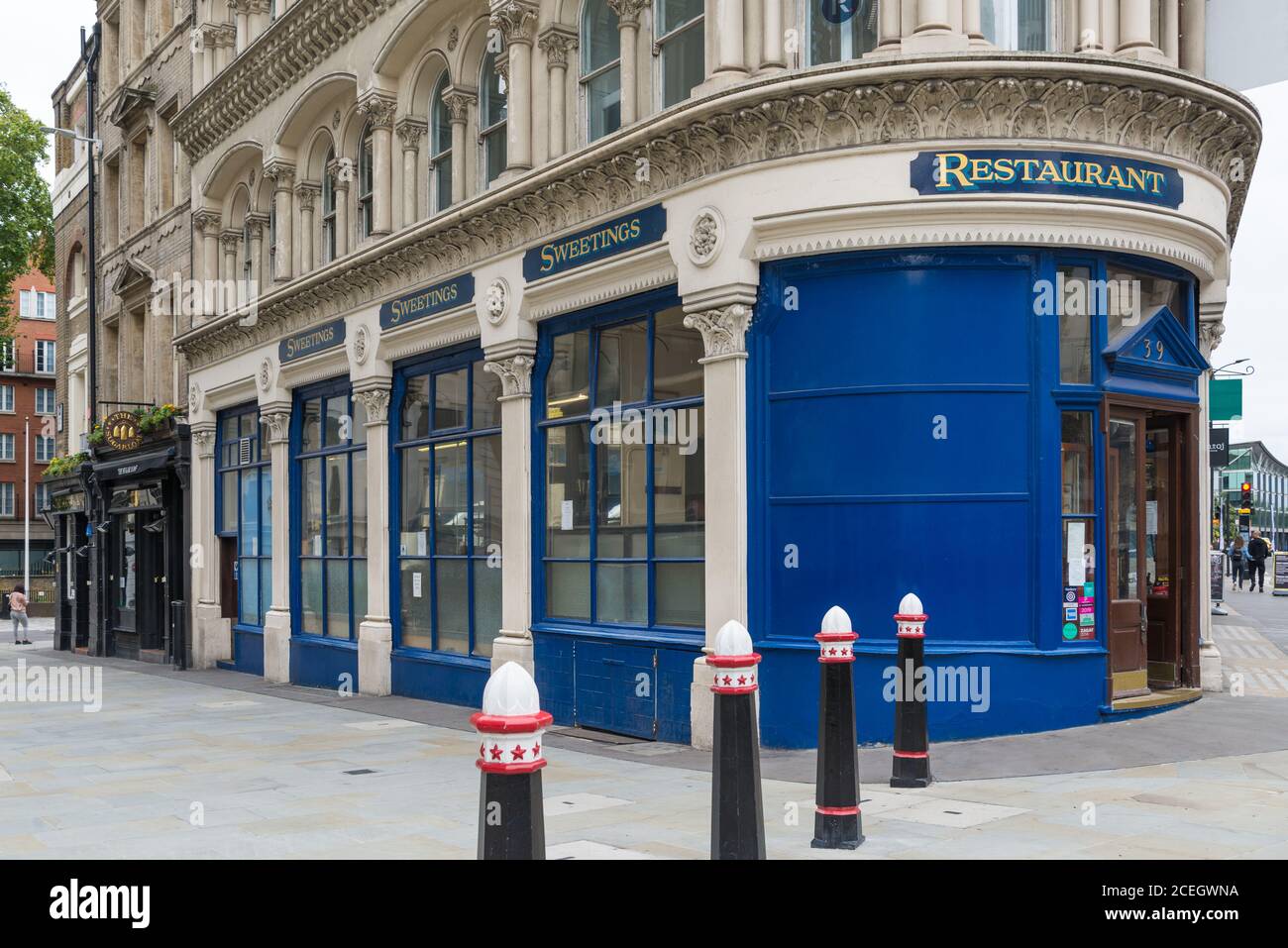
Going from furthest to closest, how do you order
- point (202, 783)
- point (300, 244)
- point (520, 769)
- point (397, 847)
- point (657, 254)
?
point (300, 244)
point (657, 254)
point (202, 783)
point (397, 847)
point (520, 769)

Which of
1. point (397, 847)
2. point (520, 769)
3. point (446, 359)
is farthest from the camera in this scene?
point (446, 359)

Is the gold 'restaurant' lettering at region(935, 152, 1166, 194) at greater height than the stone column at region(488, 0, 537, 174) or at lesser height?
lesser

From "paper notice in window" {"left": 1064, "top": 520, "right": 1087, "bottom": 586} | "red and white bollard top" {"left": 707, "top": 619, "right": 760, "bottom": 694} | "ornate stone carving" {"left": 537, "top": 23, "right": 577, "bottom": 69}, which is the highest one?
"ornate stone carving" {"left": 537, "top": 23, "right": 577, "bottom": 69}

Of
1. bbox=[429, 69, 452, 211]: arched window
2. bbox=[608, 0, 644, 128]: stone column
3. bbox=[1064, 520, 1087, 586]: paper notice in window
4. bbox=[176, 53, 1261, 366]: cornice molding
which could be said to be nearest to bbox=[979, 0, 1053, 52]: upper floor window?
bbox=[176, 53, 1261, 366]: cornice molding

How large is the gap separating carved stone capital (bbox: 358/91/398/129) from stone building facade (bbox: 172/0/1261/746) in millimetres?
1127

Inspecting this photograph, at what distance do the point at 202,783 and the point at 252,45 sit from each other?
14610 millimetres

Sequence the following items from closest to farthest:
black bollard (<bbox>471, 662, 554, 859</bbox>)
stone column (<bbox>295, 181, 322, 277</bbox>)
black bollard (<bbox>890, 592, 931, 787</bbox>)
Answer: black bollard (<bbox>471, 662, 554, 859</bbox>), black bollard (<bbox>890, 592, 931, 787</bbox>), stone column (<bbox>295, 181, 322, 277</bbox>)

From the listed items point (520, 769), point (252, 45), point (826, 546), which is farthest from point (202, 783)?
point (252, 45)

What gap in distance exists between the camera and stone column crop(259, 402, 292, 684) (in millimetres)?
20641

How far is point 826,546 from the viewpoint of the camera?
35.9 ft

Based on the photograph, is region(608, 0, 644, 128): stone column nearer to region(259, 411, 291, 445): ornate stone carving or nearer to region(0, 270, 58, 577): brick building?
region(259, 411, 291, 445): ornate stone carving

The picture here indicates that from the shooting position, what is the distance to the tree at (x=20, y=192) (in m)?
42.1

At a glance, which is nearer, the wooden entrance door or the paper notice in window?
the paper notice in window
